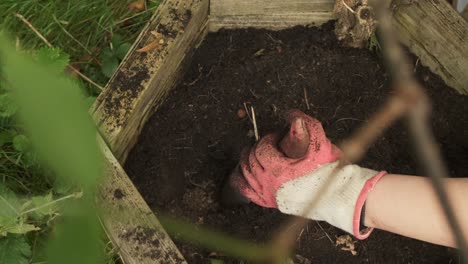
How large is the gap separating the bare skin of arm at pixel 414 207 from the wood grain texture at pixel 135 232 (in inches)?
20.6

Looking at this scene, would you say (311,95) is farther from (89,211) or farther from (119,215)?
(89,211)

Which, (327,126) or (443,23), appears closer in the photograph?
(443,23)

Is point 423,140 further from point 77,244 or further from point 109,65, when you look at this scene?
point 109,65

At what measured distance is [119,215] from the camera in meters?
1.26

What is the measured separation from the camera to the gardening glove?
1.31 meters

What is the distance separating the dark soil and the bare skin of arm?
356 millimetres

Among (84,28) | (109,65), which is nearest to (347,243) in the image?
(109,65)

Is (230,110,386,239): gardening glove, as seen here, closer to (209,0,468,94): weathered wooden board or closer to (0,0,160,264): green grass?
(209,0,468,94): weathered wooden board

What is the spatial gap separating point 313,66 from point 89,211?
1.44 m

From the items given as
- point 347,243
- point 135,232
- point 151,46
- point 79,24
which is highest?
point 151,46

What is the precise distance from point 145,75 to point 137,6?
86 centimetres

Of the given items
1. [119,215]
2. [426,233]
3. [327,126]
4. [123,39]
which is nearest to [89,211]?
[119,215]

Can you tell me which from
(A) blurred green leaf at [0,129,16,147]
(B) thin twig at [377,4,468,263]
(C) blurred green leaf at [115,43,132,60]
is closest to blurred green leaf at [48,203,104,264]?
(B) thin twig at [377,4,468,263]

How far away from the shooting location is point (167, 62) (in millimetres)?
1527
